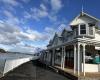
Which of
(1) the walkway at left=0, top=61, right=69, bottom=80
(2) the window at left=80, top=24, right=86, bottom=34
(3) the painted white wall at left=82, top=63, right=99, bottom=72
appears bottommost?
(1) the walkway at left=0, top=61, right=69, bottom=80

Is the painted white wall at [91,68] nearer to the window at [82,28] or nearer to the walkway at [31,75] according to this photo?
the walkway at [31,75]

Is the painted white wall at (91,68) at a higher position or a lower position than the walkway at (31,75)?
higher

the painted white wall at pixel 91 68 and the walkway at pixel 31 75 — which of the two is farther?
the painted white wall at pixel 91 68

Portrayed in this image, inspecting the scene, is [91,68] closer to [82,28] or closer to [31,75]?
[82,28]

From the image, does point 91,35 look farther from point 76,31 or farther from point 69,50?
point 69,50

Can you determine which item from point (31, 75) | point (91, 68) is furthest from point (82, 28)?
point (31, 75)

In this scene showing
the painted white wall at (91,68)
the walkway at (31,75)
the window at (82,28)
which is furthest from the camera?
the window at (82,28)

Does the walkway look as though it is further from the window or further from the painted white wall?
the window

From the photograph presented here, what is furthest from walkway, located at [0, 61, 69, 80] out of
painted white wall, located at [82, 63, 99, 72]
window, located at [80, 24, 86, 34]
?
window, located at [80, 24, 86, 34]

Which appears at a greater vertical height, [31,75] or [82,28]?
[82,28]

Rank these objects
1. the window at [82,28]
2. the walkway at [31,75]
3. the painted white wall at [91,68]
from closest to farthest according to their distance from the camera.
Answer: the walkway at [31,75], the painted white wall at [91,68], the window at [82,28]

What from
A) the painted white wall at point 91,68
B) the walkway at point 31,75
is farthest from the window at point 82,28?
the walkway at point 31,75

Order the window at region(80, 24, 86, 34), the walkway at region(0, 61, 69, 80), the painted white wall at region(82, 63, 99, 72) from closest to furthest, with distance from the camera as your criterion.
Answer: the walkway at region(0, 61, 69, 80) < the painted white wall at region(82, 63, 99, 72) < the window at region(80, 24, 86, 34)

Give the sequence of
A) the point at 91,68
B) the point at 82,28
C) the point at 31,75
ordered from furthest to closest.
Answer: the point at 82,28 → the point at 91,68 → the point at 31,75
